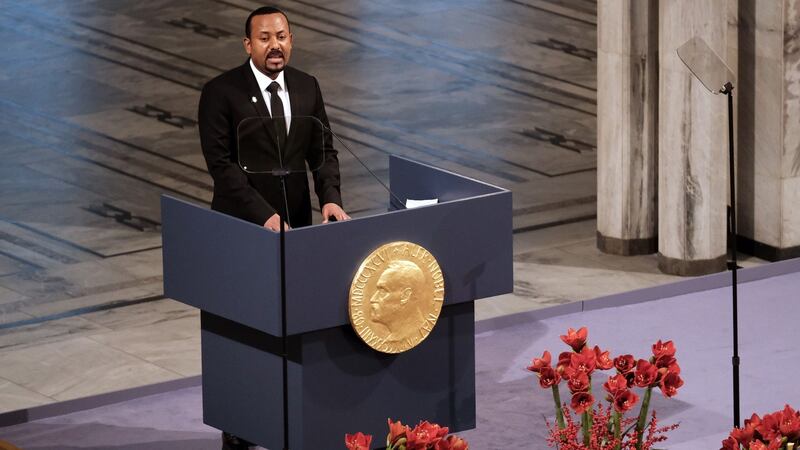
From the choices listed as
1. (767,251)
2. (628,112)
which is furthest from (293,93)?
(767,251)

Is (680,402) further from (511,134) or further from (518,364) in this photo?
(511,134)

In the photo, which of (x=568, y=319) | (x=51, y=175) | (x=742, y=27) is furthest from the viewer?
(x=51, y=175)

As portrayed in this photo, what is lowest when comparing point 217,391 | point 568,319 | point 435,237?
point 568,319

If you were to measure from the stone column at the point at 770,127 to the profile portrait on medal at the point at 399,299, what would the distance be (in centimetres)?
376

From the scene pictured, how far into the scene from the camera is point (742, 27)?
9367mm

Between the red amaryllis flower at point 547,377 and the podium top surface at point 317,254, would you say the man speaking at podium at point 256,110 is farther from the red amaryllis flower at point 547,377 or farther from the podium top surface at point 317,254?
the red amaryllis flower at point 547,377

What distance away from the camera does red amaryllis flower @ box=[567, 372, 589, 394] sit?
15.4 feet

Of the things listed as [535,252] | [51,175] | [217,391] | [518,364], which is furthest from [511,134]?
[217,391]

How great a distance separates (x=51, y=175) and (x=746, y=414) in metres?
5.14

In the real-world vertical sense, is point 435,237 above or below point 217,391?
→ above

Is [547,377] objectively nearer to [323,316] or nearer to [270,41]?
[323,316]

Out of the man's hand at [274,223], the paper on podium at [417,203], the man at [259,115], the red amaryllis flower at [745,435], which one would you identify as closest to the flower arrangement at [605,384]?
the red amaryllis flower at [745,435]

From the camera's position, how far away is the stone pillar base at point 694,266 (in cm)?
920

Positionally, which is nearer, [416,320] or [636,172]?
[416,320]
